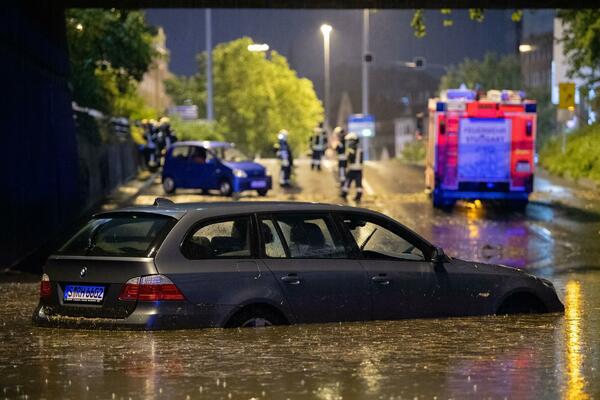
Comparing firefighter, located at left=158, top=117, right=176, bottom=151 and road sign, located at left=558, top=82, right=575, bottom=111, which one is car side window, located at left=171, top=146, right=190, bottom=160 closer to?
firefighter, located at left=158, top=117, right=176, bottom=151

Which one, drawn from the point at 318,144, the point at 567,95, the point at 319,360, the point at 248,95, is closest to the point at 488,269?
the point at 319,360

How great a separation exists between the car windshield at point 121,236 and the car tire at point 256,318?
32.2 inches

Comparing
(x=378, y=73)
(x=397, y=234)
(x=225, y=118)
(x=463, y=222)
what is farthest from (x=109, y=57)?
(x=378, y=73)

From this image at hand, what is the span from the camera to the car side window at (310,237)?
1083 cm

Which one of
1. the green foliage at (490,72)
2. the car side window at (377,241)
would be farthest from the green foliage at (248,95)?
the car side window at (377,241)

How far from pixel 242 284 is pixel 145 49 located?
3098 centimetres

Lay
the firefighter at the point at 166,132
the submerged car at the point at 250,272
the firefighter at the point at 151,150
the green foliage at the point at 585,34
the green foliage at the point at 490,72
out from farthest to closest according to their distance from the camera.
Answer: the green foliage at the point at 490,72 < the firefighter at the point at 151,150 < the firefighter at the point at 166,132 < the green foliage at the point at 585,34 < the submerged car at the point at 250,272

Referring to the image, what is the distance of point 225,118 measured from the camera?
8656 cm

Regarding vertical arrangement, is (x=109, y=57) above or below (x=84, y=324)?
above

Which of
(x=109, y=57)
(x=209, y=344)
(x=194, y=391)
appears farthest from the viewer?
(x=109, y=57)

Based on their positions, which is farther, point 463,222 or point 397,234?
point 463,222

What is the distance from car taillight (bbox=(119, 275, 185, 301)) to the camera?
10.1m

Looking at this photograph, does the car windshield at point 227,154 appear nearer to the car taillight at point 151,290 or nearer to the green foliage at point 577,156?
the green foliage at point 577,156

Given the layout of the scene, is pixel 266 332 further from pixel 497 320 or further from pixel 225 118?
pixel 225 118
